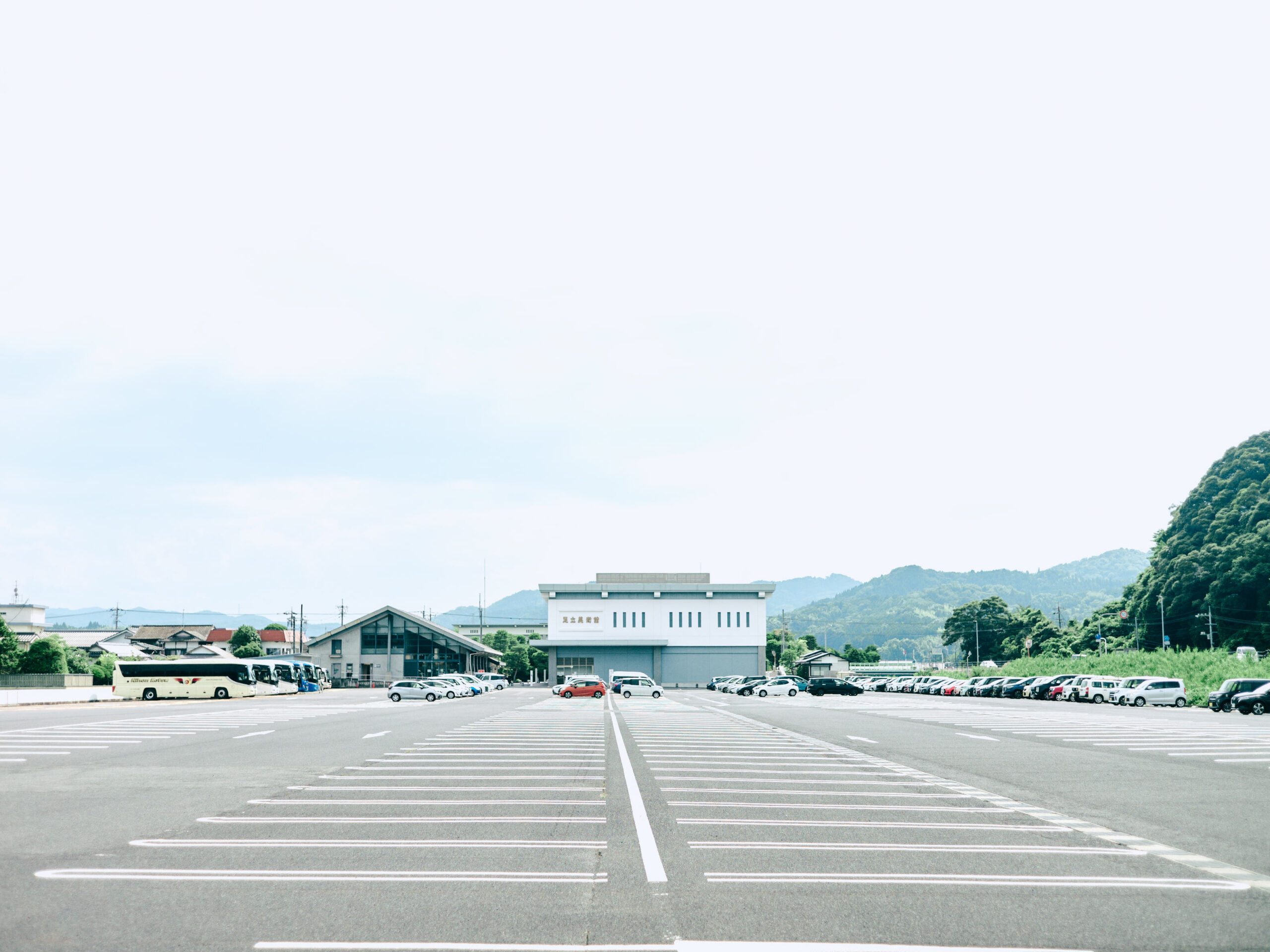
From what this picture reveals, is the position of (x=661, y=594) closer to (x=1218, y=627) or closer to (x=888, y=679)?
(x=888, y=679)

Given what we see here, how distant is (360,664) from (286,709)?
212ft

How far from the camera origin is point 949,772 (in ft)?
55.5

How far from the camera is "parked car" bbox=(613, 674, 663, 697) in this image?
203ft

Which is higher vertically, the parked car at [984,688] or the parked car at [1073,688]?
the parked car at [1073,688]

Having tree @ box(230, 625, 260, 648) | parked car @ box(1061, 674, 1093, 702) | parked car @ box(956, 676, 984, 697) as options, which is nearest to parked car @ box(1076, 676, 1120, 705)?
parked car @ box(1061, 674, 1093, 702)

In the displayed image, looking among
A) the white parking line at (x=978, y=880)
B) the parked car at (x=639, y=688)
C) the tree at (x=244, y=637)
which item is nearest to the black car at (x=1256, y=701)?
the parked car at (x=639, y=688)

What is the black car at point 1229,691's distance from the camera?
1642 inches

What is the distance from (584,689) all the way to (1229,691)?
3267cm

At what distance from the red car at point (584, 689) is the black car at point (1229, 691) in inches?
1249

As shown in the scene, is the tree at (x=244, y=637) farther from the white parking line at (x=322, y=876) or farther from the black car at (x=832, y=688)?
the white parking line at (x=322, y=876)

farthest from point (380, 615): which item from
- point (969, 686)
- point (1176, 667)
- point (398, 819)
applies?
point (398, 819)

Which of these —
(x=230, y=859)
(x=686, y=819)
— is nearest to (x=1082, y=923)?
(x=686, y=819)

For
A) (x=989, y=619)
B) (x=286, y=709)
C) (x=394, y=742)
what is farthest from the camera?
(x=989, y=619)

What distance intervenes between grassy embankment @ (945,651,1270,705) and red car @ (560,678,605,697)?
3001cm
